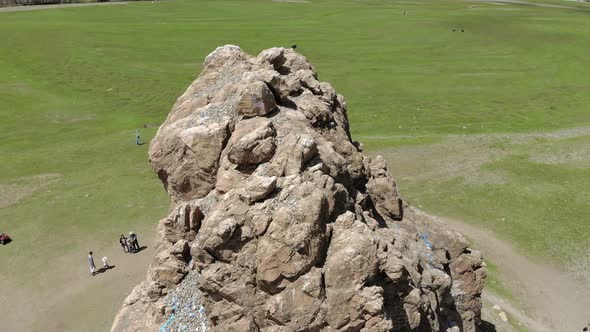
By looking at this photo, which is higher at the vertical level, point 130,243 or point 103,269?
point 130,243

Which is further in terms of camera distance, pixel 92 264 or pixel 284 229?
pixel 92 264

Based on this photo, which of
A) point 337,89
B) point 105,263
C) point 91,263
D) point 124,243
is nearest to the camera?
point 91,263

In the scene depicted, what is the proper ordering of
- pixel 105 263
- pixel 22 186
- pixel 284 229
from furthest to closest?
pixel 22 186
pixel 105 263
pixel 284 229

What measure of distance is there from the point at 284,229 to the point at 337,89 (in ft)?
196

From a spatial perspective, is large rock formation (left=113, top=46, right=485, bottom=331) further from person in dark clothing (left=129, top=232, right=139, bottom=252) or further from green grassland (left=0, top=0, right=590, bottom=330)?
green grassland (left=0, top=0, right=590, bottom=330)

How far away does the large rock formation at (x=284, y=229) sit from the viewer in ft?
51.1

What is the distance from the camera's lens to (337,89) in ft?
240

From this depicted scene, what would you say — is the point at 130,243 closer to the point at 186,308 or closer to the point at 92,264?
the point at 92,264

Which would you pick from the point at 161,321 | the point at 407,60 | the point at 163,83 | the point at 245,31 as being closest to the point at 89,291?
the point at 161,321

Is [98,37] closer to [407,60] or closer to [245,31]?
[245,31]

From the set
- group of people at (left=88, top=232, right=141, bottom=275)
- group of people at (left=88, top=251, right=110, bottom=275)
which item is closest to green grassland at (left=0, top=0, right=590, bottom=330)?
group of people at (left=88, top=251, right=110, bottom=275)

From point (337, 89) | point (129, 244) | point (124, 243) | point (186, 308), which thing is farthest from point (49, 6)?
point (186, 308)

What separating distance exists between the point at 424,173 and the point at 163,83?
157ft

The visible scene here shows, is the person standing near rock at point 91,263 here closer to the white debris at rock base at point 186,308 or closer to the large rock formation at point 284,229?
the large rock formation at point 284,229
